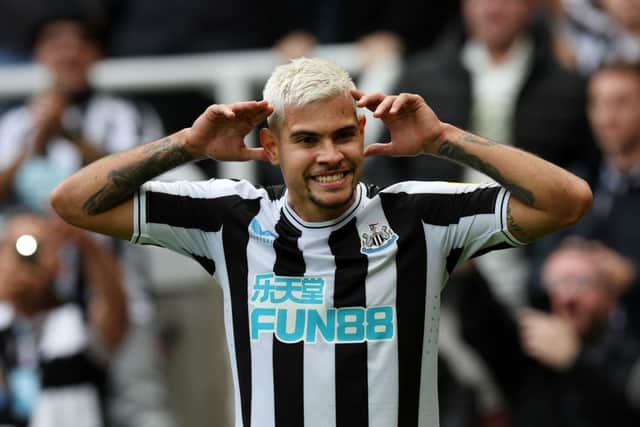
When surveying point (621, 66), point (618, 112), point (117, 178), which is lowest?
point (117, 178)

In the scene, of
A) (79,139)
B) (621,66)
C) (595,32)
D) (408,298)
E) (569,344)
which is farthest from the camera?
(595,32)

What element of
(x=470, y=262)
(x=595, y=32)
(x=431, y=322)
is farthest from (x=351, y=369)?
(x=595, y=32)

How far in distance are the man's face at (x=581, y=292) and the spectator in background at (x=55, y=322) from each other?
2.49 meters

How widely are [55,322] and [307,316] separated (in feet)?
11.6

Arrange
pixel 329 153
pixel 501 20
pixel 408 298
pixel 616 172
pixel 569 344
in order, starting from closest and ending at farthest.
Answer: pixel 329 153 → pixel 408 298 → pixel 569 344 → pixel 616 172 → pixel 501 20

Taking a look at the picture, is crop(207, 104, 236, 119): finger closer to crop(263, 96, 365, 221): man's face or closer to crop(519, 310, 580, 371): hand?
crop(263, 96, 365, 221): man's face

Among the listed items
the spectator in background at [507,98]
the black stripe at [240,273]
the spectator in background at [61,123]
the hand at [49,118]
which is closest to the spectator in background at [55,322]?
the spectator in background at [61,123]

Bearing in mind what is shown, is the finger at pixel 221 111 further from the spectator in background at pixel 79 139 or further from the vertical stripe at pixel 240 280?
the spectator in background at pixel 79 139

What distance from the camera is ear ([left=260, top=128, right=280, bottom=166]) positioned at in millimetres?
5047

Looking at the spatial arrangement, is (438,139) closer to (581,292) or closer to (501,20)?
(581,292)

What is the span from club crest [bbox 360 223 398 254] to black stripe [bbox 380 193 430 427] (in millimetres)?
24

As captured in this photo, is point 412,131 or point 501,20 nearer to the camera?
point 412,131

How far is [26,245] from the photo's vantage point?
811 cm

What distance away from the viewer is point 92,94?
28.9 feet
